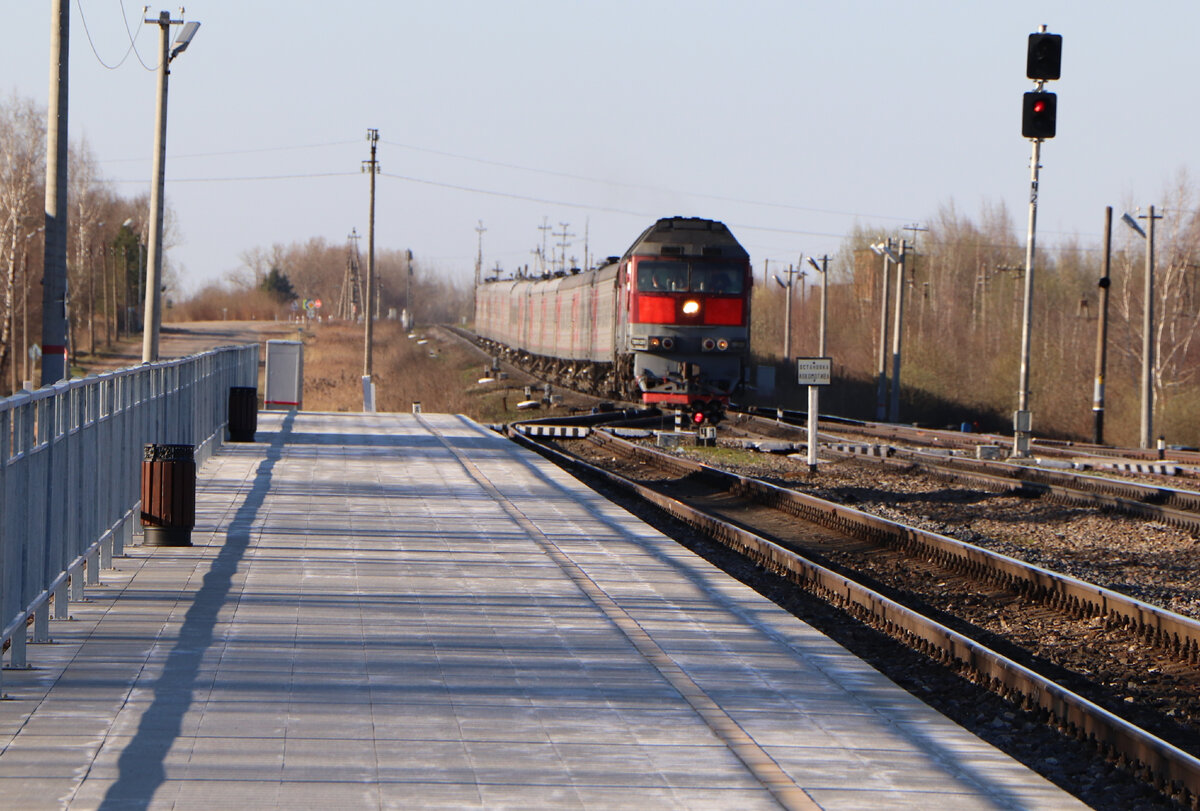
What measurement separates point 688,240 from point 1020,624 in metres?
20.3

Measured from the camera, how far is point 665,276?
29.4 metres

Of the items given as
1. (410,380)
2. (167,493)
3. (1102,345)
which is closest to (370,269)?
(410,380)

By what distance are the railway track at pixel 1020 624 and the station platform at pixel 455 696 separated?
37.1 inches

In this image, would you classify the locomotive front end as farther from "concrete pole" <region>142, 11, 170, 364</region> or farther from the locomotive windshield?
"concrete pole" <region>142, 11, 170, 364</region>

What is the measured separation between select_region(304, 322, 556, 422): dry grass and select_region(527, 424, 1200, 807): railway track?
23.4 meters

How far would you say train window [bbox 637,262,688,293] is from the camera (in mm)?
29406

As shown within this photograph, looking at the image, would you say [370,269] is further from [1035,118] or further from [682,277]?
[1035,118]

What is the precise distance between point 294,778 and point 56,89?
11.2 metres

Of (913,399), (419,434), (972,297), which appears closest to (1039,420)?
(913,399)

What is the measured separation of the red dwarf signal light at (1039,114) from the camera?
2075 centimetres

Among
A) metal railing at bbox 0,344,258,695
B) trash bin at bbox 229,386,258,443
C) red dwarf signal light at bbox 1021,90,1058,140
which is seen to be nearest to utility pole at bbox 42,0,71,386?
metal railing at bbox 0,344,258,695

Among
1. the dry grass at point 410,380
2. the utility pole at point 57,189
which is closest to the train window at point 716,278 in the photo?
the dry grass at point 410,380

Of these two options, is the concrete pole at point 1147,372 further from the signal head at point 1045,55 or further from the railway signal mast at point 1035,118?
the signal head at point 1045,55

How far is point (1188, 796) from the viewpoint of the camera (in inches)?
225
